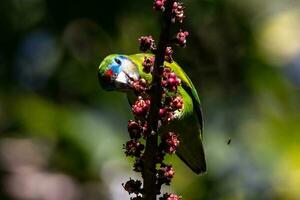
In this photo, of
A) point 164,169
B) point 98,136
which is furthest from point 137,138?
point 98,136

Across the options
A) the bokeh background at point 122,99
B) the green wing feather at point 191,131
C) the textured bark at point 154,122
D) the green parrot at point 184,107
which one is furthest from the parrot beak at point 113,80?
the textured bark at point 154,122

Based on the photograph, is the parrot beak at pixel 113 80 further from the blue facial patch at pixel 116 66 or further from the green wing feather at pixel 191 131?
the green wing feather at pixel 191 131

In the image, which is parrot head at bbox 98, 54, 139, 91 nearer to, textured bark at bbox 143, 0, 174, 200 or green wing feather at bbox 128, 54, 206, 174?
green wing feather at bbox 128, 54, 206, 174

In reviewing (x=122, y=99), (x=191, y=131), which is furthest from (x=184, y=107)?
(x=122, y=99)

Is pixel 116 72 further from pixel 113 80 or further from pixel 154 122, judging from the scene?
pixel 154 122

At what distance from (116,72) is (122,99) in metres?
1.51

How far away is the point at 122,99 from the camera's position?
5305 millimetres

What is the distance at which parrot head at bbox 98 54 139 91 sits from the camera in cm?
375

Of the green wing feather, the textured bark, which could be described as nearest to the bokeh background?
the green wing feather

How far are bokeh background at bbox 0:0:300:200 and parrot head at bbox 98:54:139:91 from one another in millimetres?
715

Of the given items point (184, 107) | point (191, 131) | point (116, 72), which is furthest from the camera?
point (191, 131)

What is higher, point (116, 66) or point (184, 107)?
point (116, 66)

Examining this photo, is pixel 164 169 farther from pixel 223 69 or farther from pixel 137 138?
pixel 223 69

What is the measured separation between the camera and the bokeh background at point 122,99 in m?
4.80
